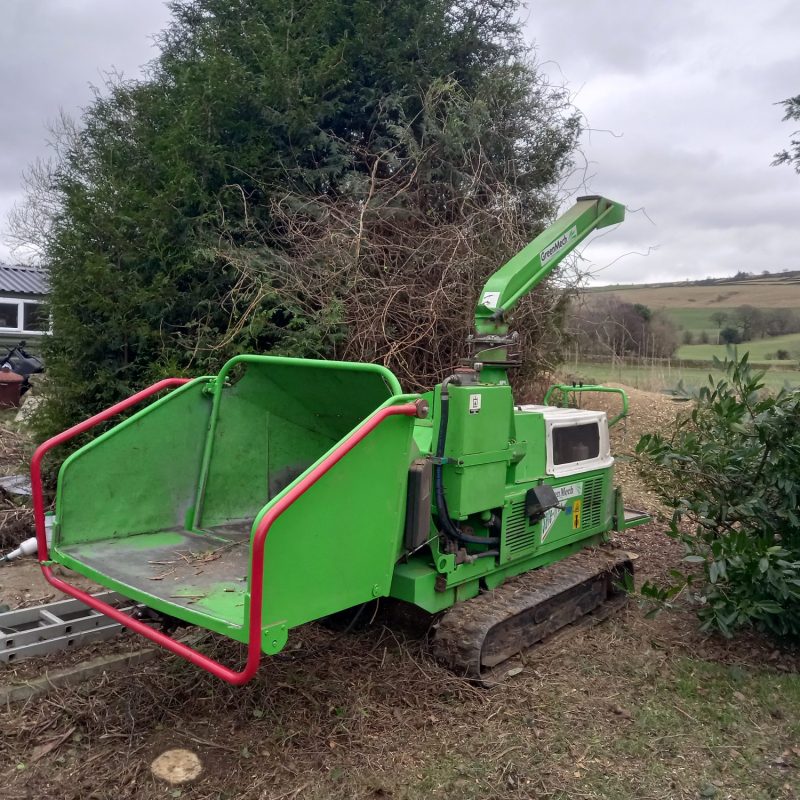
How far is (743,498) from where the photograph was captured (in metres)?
4.73

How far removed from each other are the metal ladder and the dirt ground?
3.1 inches

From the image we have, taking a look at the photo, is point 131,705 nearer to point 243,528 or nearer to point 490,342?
point 243,528

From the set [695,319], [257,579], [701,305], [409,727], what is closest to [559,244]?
[409,727]

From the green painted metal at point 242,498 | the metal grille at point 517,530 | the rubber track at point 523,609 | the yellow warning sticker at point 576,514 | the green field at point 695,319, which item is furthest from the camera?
the green field at point 695,319

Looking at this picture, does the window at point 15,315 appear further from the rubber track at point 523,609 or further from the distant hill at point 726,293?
the rubber track at point 523,609

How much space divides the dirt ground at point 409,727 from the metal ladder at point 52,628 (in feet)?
0.26

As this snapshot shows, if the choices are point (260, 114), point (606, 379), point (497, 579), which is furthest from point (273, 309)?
point (606, 379)

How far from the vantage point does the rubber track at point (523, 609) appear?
3.83m

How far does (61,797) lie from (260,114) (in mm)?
6175

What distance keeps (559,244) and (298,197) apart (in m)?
3.24

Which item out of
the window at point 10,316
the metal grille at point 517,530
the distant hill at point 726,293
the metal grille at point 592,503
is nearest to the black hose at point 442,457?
the metal grille at point 517,530

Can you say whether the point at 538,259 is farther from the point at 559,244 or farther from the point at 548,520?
the point at 548,520

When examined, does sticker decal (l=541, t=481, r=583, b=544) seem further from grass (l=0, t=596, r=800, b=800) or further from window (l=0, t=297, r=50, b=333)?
window (l=0, t=297, r=50, b=333)

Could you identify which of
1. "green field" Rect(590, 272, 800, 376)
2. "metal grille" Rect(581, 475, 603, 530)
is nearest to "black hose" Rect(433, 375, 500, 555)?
"metal grille" Rect(581, 475, 603, 530)
